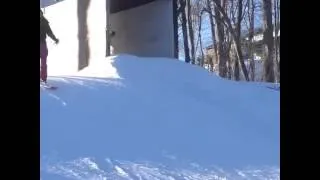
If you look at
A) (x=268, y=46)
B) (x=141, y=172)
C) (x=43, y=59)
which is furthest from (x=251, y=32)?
(x=141, y=172)

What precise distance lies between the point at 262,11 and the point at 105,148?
15.3m

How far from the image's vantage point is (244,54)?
19969mm

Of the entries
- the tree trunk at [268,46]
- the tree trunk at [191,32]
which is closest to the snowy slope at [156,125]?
the tree trunk at [268,46]

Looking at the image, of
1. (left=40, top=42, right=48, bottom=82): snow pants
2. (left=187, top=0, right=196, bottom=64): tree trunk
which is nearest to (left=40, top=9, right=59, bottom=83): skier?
(left=40, top=42, right=48, bottom=82): snow pants

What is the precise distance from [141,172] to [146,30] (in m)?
6.13

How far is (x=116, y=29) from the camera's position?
10.7 meters

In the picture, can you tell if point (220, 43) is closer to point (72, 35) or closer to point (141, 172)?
point (72, 35)

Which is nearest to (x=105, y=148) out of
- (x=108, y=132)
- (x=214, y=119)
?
(x=108, y=132)

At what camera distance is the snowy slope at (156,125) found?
4492 millimetres

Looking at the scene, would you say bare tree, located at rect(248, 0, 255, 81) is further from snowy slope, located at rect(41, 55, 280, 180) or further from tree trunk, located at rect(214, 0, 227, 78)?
snowy slope, located at rect(41, 55, 280, 180)
